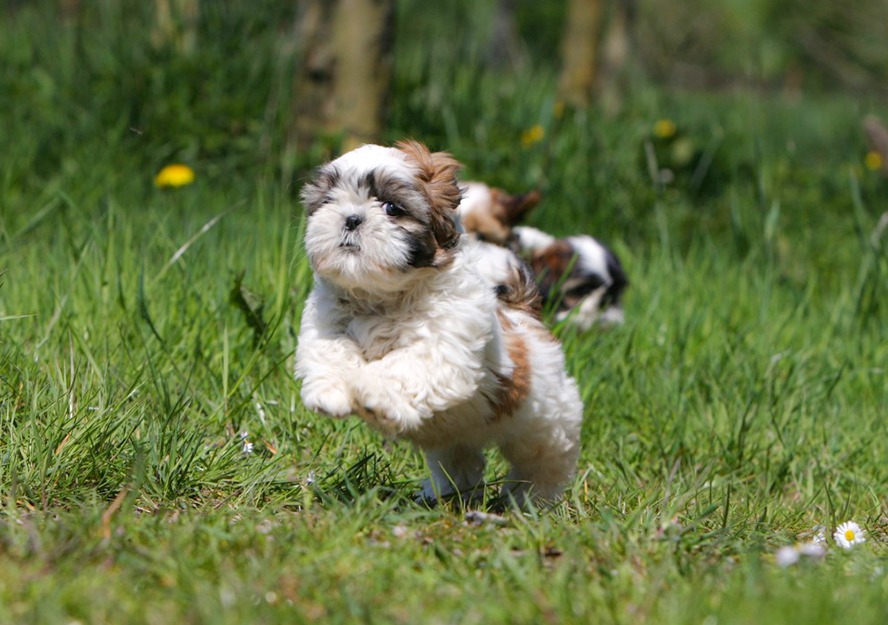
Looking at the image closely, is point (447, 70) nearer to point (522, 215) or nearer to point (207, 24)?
point (207, 24)

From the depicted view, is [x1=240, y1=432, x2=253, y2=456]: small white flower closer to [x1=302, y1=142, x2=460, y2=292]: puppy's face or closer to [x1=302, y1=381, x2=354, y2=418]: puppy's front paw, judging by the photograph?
[x1=302, y1=381, x2=354, y2=418]: puppy's front paw

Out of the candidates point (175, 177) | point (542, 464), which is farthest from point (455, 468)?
point (175, 177)

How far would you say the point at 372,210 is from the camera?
3023 mm

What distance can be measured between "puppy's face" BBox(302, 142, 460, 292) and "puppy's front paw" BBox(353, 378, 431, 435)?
10.9 inches

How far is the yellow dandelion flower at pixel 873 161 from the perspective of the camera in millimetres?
7444

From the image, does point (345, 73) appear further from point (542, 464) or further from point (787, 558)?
point (787, 558)

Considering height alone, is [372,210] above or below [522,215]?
above

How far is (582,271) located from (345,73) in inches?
74.1

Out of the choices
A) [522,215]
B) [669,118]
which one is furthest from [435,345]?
[669,118]

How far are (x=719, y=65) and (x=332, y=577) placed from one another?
78.4 ft

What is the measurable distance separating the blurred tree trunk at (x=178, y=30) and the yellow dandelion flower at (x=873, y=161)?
447 cm

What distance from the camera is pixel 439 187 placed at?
321 cm

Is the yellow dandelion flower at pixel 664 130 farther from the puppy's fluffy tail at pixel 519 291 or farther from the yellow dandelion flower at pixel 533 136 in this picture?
the puppy's fluffy tail at pixel 519 291

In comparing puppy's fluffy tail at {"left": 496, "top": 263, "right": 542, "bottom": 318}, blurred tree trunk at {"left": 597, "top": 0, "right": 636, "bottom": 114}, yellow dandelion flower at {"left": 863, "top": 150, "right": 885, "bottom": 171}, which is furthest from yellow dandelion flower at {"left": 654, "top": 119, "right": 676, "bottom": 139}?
puppy's fluffy tail at {"left": 496, "top": 263, "right": 542, "bottom": 318}
